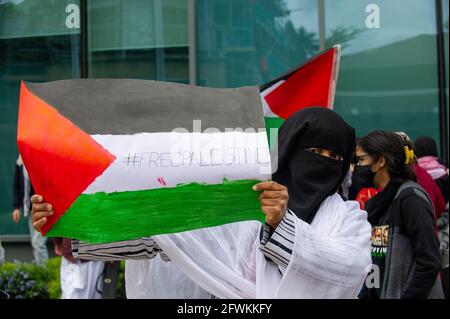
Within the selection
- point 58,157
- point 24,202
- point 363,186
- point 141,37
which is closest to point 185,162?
point 58,157

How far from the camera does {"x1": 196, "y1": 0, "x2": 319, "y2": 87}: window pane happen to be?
31.8 feet

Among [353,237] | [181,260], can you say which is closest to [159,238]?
[181,260]

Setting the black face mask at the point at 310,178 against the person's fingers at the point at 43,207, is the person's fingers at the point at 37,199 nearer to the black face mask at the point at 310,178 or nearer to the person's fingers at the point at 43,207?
the person's fingers at the point at 43,207

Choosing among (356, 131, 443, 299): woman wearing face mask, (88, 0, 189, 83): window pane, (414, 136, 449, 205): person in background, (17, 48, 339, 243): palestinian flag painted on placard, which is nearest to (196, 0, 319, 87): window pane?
(88, 0, 189, 83): window pane

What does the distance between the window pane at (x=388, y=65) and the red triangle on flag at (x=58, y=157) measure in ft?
23.6

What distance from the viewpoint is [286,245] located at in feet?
9.13

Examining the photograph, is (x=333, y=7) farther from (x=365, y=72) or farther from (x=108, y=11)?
(x=108, y=11)

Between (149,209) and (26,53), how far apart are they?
25.2 feet

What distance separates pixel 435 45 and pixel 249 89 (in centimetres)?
721

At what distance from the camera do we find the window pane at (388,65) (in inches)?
378

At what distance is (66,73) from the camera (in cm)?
1002

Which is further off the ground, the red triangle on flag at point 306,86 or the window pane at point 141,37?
the window pane at point 141,37

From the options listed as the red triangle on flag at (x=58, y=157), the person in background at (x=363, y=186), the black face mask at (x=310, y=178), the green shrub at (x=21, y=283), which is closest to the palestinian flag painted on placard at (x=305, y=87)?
the person in background at (x=363, y=186)

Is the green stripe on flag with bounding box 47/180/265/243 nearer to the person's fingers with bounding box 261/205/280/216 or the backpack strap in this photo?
the person's fingers with bounding box 261/205/280/216
